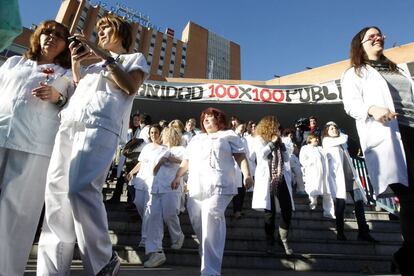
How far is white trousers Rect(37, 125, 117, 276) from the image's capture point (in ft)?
6.09

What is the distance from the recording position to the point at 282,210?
4.49 meters

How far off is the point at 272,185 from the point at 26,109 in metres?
3.45

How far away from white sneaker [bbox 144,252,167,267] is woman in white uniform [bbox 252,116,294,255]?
1416 millimetres

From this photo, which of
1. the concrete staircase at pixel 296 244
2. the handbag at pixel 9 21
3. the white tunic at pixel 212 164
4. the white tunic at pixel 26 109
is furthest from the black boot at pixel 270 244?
the handbag at pixel 9 21

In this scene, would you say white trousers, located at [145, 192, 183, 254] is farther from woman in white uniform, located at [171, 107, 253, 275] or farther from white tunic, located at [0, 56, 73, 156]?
white tunic, located at [0, 56, 73, 156]

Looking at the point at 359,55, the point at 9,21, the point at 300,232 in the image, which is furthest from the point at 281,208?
the point at 9,21

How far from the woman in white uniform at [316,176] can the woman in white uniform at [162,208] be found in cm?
268

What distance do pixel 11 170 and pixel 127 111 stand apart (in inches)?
33.5

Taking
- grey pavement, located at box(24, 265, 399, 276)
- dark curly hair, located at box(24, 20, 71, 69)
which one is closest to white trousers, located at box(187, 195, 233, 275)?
grey pavement, located at box(24, 265, 399, 276)

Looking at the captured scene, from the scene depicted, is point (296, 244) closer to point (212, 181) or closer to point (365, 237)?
point (365, 237)

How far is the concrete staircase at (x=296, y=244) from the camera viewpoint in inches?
162

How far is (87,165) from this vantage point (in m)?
1.87

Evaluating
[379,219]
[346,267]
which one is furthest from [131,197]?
[379,219]

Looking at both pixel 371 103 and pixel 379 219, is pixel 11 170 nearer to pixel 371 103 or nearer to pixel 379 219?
pixel 371 103
